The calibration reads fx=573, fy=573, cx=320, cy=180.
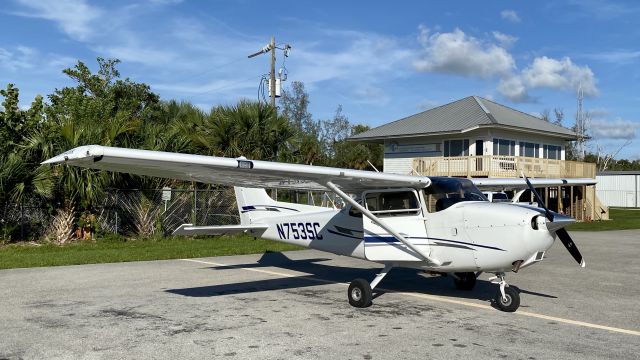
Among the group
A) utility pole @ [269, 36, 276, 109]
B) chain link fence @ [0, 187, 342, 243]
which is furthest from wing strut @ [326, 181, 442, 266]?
utility pole @ [269, 36, 276, 109]

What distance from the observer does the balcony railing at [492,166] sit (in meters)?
28.5

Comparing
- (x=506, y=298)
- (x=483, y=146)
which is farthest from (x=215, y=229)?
(x=483, y=146)

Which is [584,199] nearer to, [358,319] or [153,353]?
[358,319]

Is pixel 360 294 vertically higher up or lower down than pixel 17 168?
lower down

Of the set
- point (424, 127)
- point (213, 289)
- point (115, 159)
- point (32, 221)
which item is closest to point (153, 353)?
point (115, 159)

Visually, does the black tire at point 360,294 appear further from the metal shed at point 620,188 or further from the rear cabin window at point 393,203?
the metal shed at point 620,188

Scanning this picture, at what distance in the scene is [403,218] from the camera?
30.2 feet

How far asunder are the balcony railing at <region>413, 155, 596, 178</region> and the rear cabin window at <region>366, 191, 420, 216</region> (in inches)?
781

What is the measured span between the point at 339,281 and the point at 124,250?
7.68m

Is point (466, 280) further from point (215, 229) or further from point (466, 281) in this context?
point (215, 229)

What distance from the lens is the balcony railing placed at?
2850 centimetres

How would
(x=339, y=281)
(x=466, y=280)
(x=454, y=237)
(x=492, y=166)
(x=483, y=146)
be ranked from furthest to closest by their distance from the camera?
(x=483, y=146), (x=492, y=166), (x=339, y=281), (x=466, y=280), (x=454, y=237)

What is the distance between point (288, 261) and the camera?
14531 millimetres

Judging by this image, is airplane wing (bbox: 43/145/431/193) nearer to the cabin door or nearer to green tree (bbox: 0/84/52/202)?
the cabin door
